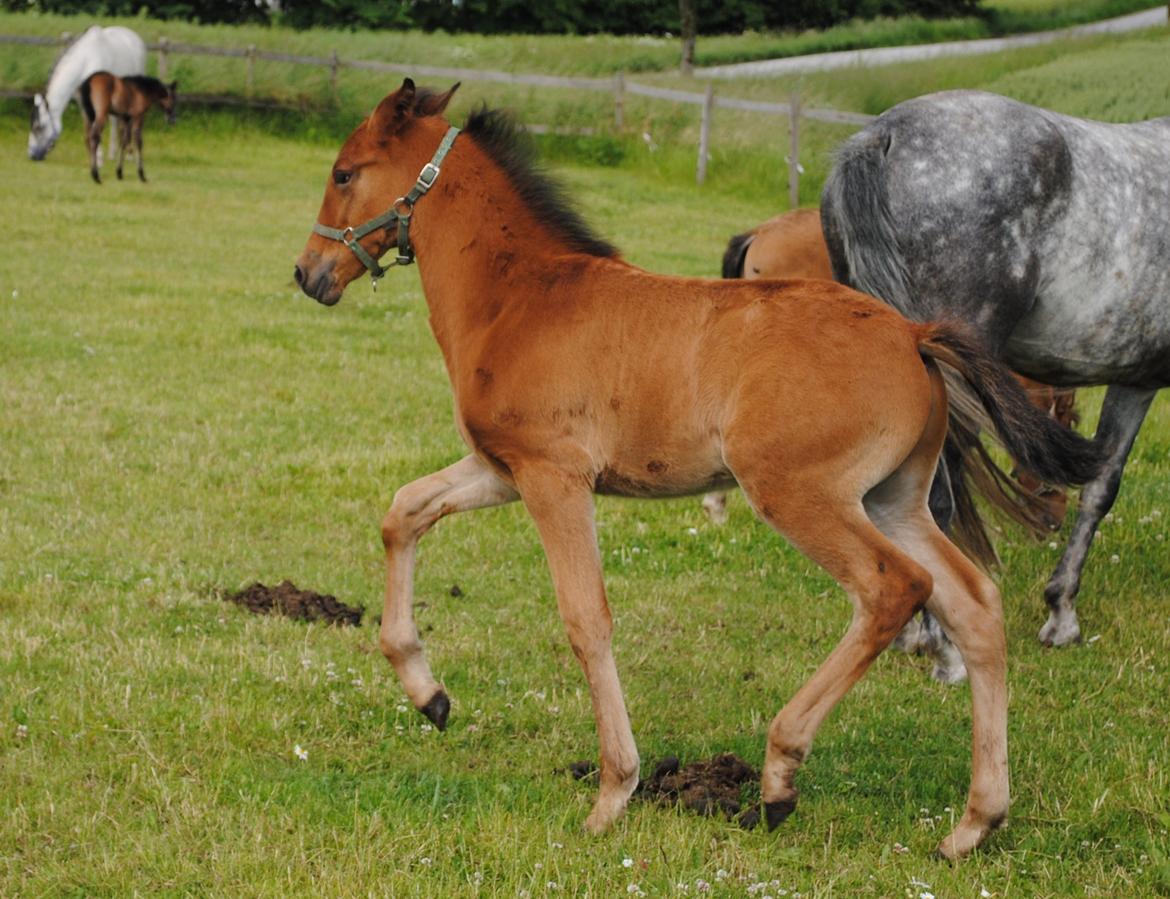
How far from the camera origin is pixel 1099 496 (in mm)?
6547

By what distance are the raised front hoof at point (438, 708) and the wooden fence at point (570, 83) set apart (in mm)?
19797

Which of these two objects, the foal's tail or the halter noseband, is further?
the halter noseband

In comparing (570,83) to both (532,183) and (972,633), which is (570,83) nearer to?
(532,183)

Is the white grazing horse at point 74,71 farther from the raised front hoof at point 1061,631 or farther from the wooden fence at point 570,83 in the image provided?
the raised front hoof at point 1061,631

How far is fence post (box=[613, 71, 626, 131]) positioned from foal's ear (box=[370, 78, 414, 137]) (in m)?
23.8

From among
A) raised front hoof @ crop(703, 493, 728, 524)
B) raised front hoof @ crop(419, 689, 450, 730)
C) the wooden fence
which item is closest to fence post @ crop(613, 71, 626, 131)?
the wooden fence

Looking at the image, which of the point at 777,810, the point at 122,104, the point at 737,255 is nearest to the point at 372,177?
the point at 777,810

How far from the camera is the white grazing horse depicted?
23891mm

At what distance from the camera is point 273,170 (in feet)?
81.1

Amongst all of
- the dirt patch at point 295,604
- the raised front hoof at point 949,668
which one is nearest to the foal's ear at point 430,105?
the dirt patch at point 295,604

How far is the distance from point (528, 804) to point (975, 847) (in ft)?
4.36

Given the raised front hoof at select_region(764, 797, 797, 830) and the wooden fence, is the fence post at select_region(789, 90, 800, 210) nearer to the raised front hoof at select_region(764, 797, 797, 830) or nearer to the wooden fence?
the wooden fence

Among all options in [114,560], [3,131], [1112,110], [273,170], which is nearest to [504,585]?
[114,560]

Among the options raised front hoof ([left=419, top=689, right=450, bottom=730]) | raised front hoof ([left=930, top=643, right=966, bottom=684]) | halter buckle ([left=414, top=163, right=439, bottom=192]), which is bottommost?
raised front hoof ([left=930, top=643, right=966, bottom=684])
